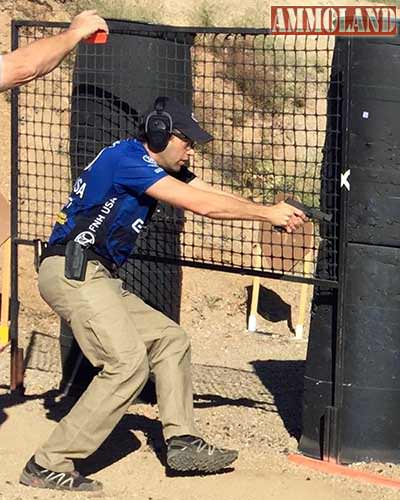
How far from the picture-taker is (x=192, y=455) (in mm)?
5723

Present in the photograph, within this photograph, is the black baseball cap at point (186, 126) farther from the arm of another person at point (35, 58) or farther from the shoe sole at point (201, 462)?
the shoe sole at point (201, 462)

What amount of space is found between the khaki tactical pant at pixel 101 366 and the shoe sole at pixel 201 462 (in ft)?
0.46

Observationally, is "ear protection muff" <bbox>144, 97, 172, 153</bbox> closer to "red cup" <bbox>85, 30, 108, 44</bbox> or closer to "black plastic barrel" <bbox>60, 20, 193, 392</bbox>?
"red cup" <bbox>85, 30, 108, 44</bbox>

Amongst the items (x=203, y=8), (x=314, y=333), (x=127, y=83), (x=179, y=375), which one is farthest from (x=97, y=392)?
(x=203, y=8)

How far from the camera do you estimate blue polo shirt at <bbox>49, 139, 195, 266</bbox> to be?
5539mm

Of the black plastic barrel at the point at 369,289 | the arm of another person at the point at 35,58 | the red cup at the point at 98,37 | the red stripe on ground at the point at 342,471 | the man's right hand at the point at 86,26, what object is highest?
the man's right hand at the point at 86,26

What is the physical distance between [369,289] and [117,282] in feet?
4.50

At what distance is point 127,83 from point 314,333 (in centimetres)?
213

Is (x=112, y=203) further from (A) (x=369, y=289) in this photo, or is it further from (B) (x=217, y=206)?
(A) (x=369, y=289)

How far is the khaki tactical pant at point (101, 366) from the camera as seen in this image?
559 cm

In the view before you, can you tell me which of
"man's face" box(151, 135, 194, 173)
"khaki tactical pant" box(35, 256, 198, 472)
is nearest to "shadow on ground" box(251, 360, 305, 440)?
→ "khaki tactical pant" box(35, 256, 198, 472)

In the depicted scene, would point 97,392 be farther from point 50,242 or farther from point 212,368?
point 212,368

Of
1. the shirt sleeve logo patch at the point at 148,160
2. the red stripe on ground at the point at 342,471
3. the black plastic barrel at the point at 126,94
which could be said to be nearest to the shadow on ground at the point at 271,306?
the black plastic barrel at the point at 126,94

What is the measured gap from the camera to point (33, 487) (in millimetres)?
5656
